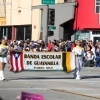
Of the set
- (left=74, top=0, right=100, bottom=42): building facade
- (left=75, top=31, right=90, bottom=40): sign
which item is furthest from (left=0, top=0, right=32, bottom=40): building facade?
(left=74, top=0, right=100, bottom=42): building facade

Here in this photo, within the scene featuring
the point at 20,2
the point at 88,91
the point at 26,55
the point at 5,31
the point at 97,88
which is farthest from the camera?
the point at 5,31

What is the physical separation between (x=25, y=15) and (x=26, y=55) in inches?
1223

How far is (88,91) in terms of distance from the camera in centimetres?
1521

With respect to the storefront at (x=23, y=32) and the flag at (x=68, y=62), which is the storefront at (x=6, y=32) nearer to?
the storefront at (x=23, y=32)

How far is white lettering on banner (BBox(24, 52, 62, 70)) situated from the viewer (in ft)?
63.7

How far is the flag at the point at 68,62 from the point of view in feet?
63.7

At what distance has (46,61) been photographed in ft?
63.9

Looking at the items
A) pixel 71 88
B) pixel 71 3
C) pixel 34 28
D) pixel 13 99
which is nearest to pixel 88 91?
pixel 71 88

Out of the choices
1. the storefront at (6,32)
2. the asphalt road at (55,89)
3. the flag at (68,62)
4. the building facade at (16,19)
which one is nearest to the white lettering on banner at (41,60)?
the flag at (68,62)

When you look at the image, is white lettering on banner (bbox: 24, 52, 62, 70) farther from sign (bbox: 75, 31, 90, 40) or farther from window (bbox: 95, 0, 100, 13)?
window (bbox: 95, 0, 100, 13)

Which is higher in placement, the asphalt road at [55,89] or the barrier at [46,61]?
the barrier at [46,61]

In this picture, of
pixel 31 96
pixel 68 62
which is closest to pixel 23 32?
pixel 68 62

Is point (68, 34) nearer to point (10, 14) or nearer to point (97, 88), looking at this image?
point (10, 14)

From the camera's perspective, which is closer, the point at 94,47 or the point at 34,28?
the point at 94,47
